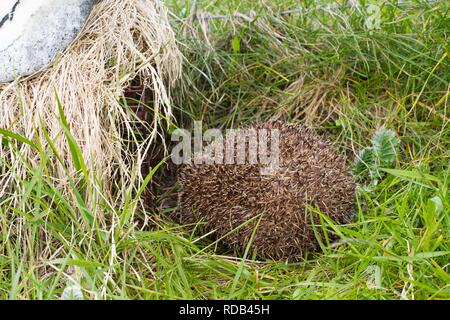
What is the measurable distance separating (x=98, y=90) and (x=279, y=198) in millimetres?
1011

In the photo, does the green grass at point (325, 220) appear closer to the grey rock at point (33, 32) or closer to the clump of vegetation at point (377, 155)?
the clump of vegetation at point (377, 155)

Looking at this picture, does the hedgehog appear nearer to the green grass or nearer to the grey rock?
the green grass

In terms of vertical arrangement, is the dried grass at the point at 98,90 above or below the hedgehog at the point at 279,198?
above

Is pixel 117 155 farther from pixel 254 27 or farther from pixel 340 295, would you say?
pixel 254 27

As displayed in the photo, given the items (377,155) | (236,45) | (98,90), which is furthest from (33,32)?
(377,155)

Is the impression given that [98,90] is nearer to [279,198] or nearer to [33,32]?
[33,32]

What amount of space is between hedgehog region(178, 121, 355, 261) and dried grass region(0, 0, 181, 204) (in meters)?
0.39

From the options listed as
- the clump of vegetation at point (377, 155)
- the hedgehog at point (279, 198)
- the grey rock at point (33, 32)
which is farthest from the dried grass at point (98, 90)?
the clump of vegetation at point (377, 155)

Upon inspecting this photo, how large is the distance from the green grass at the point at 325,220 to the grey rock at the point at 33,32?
15.9 inches

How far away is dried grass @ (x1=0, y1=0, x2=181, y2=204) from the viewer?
297 centimetres

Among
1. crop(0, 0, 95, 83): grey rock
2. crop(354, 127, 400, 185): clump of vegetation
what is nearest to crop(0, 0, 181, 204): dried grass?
crop(0, 0, 95, 83): grey rock

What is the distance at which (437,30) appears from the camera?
3859mm

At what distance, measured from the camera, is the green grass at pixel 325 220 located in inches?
102
